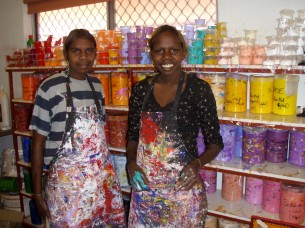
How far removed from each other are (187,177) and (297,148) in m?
1.06

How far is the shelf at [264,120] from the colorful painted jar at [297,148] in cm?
14

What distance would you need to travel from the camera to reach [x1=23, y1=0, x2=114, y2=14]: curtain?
10.1 feet

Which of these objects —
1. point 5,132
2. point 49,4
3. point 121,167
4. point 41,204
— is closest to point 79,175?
point 41,204

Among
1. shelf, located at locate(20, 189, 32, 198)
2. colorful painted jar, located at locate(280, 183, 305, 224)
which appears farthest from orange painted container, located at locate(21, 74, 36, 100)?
colorful painted jar, located at locate(280, 183, 305, 224)

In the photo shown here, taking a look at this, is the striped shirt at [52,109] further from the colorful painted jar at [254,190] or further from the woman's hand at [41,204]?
the colorful painted jar at [254,190]

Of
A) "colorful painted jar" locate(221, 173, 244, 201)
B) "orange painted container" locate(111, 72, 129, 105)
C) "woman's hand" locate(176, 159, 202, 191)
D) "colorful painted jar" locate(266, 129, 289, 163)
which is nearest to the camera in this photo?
"woman's hand" locate(176, 159, 202, 191)

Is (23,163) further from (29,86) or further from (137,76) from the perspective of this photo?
(137,76)

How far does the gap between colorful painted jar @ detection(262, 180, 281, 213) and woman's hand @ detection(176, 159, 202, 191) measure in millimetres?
995

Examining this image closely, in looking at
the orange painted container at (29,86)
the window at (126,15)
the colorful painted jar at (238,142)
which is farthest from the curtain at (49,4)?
the colorful painted jar at (238,142)

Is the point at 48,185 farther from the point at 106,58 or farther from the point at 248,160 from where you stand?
the point at 248,160

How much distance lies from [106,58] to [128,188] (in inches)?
45.2

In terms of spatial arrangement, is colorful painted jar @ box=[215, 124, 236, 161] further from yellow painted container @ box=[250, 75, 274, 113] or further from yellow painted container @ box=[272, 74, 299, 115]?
yellow painted container @ box=[272, 74, 299, 115]

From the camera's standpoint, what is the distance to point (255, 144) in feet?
7.28

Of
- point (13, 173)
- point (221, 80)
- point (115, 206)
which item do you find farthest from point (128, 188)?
point (13, 173)
